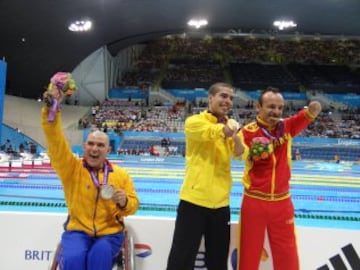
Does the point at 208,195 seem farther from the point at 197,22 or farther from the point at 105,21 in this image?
the point at 197,22

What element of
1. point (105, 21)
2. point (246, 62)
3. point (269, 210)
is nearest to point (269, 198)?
point (269, 210)

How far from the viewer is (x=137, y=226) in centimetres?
307

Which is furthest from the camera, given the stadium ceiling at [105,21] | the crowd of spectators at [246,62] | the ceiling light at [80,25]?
the crowd of spectators at [246,62]

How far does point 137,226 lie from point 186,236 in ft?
2.22

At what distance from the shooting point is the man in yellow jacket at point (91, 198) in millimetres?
2465

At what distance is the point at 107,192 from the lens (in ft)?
8.10

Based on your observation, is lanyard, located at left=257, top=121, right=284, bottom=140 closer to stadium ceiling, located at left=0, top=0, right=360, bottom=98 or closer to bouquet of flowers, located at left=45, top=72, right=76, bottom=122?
bouquet of flowers, located at left=45, top=72, right=76, bottom=122

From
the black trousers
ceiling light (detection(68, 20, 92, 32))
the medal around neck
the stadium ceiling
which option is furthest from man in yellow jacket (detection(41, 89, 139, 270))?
ceiling light (detection(68, 20, 92, 32))

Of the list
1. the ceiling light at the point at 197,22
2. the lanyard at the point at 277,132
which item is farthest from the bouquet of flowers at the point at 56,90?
the ceiling light at the point at 197,22

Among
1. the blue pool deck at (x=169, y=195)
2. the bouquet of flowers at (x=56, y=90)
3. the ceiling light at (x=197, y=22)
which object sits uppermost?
the ceiling light at (x=197, y=22)

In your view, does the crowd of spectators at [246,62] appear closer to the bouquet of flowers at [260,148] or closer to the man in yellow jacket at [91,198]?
the man in yellow jacket at [91,198]

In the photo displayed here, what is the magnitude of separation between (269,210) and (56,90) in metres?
1.54

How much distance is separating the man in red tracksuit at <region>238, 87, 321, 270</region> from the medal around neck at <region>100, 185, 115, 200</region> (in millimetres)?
861

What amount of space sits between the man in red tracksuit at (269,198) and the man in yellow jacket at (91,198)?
77 centimetres
